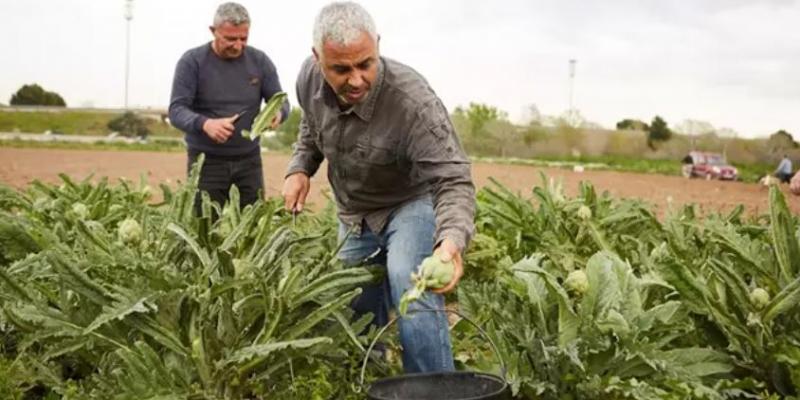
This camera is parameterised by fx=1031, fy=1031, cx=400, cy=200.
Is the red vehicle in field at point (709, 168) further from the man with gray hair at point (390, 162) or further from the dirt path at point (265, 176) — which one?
the man with gray hair at point (390, 162)

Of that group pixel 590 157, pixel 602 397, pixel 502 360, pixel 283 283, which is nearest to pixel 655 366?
pixel 602 397

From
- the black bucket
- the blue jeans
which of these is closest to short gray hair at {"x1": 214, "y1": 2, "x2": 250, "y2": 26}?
the blue jeans

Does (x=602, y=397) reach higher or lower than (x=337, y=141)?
lower

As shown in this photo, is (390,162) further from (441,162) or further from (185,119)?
(185,119)

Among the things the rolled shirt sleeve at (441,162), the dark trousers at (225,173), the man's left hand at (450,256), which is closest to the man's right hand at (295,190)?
the rolled shirt sleeve at (441,162)

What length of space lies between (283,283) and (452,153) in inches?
33.1

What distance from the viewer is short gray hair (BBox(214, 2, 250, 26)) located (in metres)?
7.41

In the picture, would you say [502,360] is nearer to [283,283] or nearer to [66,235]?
[283,283]

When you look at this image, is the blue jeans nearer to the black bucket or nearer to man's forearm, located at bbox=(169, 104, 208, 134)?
the black bucket

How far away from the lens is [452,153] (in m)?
4.11

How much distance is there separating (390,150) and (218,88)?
155 inches

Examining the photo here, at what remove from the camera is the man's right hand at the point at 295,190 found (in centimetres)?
495

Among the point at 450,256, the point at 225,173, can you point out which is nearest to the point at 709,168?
the point at 225,173

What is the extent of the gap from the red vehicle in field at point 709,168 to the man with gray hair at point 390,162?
113ft
